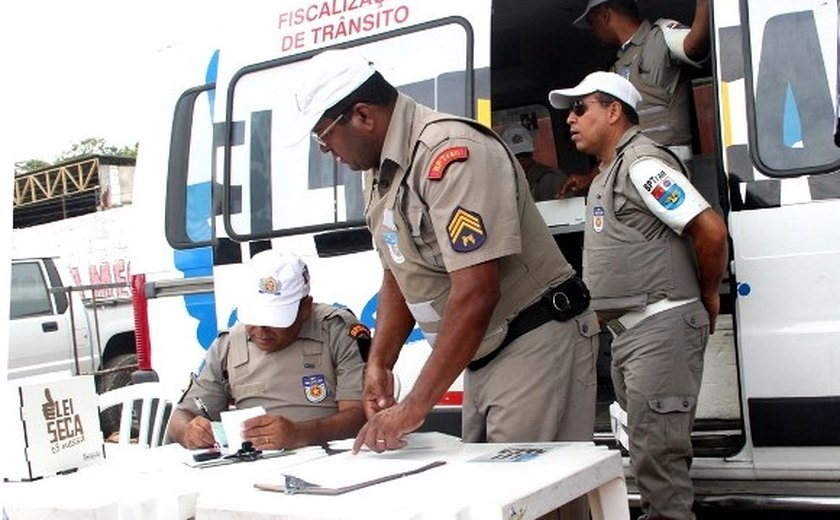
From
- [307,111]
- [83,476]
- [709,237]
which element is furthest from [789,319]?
[83,476]

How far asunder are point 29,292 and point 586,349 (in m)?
7.73

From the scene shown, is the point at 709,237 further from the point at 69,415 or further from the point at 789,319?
the point at 69,415

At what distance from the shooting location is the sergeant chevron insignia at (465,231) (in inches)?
83.7

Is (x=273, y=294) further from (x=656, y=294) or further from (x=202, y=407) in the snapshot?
(x=656, y=294)

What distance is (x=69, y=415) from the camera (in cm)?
237

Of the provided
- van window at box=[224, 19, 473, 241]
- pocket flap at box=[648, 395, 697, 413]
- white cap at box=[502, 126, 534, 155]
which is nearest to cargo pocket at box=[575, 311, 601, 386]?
pocket flap at box=[648, 395, 697, 413]

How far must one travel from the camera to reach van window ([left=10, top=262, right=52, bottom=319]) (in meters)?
8.85

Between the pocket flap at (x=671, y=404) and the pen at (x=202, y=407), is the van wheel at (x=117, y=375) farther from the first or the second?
the pocket flap at (x=671, y=404)

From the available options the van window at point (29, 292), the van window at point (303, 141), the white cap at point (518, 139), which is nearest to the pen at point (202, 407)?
the van window at point (303, 141)

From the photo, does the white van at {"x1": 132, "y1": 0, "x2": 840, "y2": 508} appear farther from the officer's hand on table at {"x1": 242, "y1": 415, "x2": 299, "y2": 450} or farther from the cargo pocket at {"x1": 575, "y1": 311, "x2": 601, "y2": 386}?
the officer's hand on table at {"x1": 242, "y1": 415, "x2": 299, "y2": 450}

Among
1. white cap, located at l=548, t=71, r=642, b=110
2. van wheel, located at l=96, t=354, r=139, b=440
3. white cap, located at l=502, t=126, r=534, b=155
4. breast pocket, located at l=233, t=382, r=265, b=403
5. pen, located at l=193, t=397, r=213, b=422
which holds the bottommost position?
van wheel, located at l=96, t=354, r=139, b=440

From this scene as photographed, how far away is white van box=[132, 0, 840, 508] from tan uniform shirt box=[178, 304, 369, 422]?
19.4 inches

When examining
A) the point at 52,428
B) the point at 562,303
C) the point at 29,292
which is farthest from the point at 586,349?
the point at 29,292

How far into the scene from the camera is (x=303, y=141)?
3.42 m
